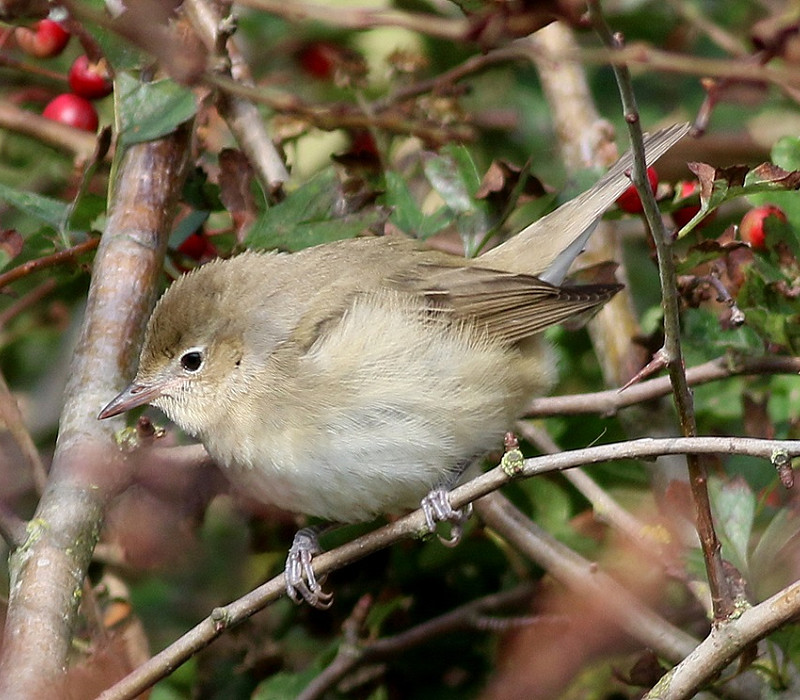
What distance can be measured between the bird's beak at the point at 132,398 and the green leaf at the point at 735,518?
59.0 inches

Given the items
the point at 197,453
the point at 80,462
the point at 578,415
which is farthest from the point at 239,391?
the point at 578,415

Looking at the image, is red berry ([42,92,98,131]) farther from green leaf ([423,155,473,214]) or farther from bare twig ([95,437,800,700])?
bare twig ([95,437,800,700])

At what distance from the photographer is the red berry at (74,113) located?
384 centimetres

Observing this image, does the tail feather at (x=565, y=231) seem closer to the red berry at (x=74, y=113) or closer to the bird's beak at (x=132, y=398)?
the bird's beak at (x=132, y=398)

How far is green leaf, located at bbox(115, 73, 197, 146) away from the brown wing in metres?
0.86

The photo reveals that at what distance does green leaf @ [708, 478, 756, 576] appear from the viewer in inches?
113

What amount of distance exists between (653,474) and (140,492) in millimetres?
1639

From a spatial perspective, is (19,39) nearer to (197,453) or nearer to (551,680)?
(197,453)

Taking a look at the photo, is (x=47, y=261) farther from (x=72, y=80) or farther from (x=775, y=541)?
(x=775, y=541)

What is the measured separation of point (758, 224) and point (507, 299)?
2.51 ft

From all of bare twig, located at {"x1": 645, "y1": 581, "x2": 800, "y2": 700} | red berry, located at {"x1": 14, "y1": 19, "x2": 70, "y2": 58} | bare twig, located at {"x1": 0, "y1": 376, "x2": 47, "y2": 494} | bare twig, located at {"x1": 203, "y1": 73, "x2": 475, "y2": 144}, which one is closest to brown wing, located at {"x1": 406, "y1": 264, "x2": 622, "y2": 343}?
bare twig, located at {"x1": 203, "y1": 73, "x2": 475, "y2": 144}

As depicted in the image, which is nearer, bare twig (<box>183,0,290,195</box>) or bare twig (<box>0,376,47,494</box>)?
bare twig (<box>0,376,47,494</box>)

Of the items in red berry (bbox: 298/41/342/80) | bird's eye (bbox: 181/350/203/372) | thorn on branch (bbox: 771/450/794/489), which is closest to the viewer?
thorn on branch (bbox: 771/450/794/489)

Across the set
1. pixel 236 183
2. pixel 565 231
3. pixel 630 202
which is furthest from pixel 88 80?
pixel 630 202
